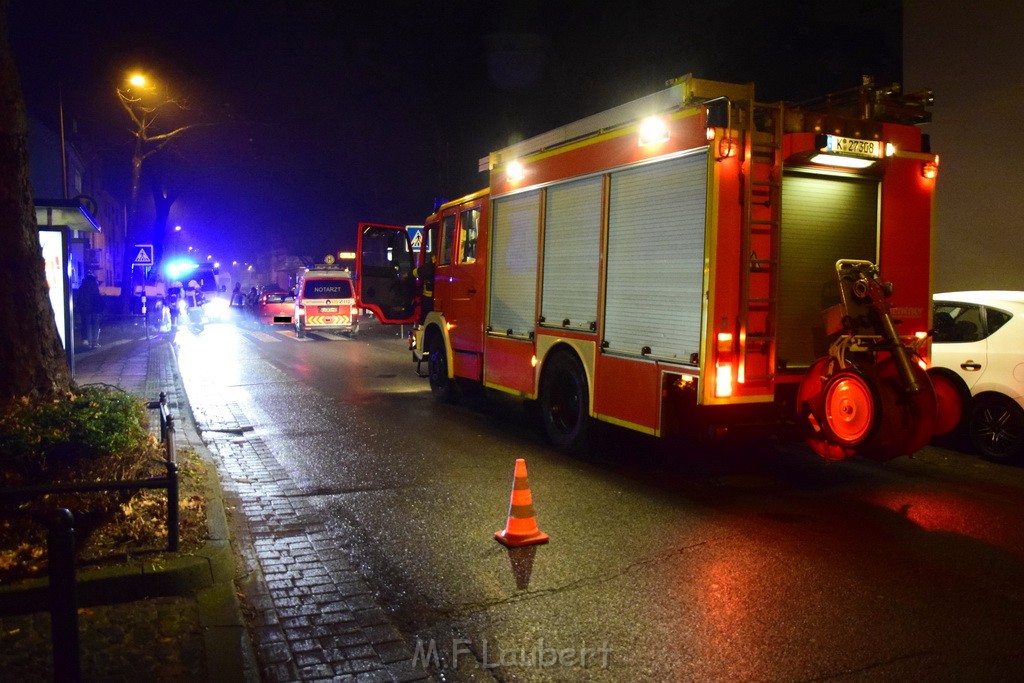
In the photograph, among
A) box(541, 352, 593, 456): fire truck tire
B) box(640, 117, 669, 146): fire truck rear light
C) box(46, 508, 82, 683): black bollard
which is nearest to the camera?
box(46, 508, 82, 683): black bollard

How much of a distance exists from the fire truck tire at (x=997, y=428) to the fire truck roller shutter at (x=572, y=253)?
4.17m

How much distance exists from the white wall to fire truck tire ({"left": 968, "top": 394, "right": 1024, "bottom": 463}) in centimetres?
557

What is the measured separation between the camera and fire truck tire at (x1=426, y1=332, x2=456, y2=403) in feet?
42.4

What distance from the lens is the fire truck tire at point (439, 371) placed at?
1294 centimetres

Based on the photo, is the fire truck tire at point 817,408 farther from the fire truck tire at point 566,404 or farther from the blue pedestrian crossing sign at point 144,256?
the blue pedestrian crossing sign at point 144,256

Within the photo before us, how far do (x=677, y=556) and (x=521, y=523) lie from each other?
3.61ft

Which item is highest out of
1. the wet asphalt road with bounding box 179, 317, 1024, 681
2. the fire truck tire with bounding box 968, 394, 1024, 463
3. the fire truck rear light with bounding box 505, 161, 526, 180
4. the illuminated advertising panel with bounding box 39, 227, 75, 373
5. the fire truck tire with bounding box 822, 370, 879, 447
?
the fire truck rear light with bounding box 505, 161, 526, 180

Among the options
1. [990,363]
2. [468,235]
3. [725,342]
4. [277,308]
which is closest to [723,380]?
[725,342]

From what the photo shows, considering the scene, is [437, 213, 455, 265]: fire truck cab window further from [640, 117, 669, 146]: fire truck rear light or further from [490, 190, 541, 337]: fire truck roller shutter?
[640, 117, 669, 146]: fire truck rear light

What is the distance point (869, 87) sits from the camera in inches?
317

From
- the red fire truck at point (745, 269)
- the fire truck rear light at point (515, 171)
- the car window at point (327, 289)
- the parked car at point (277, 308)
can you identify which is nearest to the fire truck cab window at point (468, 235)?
the fire truck rear light at point (515, 171)

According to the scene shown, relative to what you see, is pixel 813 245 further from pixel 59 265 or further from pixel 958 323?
pixel 59 265

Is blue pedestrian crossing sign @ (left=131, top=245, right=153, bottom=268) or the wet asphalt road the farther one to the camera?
blue pedestrian crossing sign @ (left=131, top=245, right=153, bottom=268)

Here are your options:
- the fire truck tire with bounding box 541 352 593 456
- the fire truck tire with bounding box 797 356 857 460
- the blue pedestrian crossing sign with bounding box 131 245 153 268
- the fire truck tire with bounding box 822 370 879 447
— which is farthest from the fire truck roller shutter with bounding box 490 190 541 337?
the blue pedestrian crossing sign with bounding box 131 245 153 268
